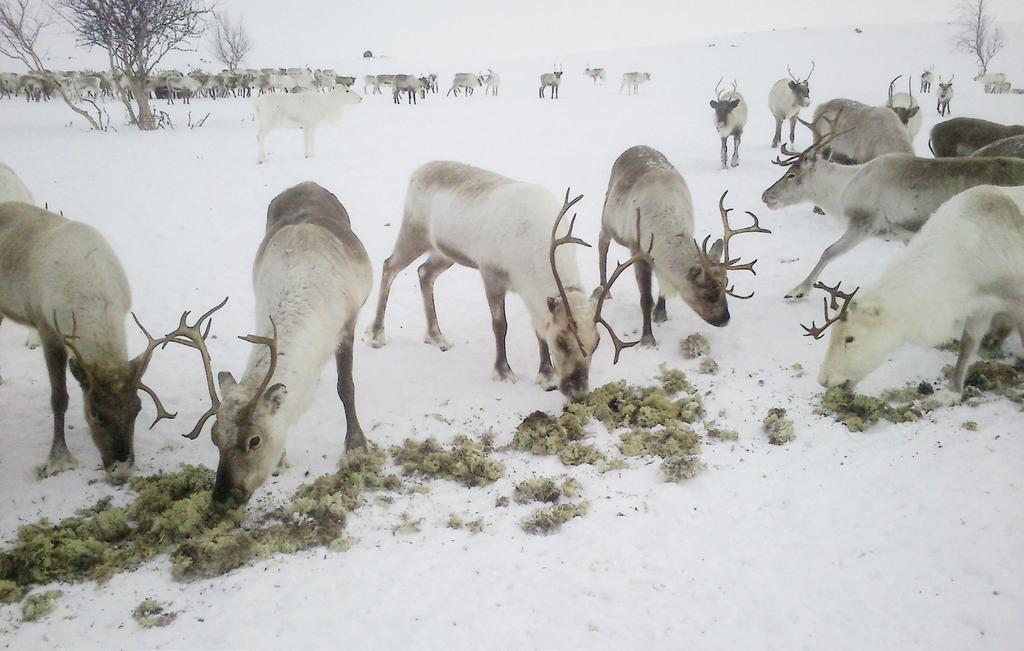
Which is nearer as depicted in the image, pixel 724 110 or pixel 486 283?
pixel 486 283

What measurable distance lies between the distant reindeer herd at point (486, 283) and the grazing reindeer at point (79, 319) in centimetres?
1

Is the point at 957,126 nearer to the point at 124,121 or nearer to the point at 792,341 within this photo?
the point at 792,341

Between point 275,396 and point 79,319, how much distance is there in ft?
5.95

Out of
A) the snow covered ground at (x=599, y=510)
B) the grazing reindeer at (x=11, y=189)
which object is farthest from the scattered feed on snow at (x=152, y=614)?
the grazing reindeer at (x=11, y=189)

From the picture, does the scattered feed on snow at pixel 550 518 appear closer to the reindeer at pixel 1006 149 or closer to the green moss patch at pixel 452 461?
the green moss patch at pixel 452 461

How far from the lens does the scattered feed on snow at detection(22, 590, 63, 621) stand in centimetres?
297

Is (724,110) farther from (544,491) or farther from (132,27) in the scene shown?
(132,27)

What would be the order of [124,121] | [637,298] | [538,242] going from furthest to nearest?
[124,121] < [637,298] < [538,242]

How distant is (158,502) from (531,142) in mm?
14888

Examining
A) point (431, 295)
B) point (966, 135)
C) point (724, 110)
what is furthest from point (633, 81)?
point (431, 295)

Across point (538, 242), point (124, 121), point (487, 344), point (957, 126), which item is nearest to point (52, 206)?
point (487, 344)

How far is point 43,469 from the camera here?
4238 mm

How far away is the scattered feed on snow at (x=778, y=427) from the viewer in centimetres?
424

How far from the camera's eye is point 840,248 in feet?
21.6
